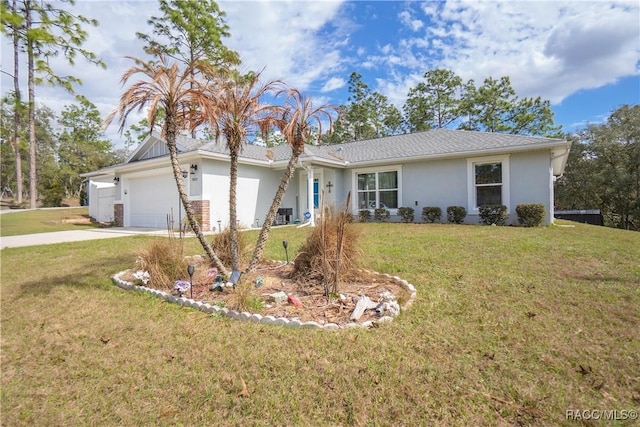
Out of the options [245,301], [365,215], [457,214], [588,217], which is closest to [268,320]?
[245,301]

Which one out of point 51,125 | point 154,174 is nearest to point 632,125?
point 154,174

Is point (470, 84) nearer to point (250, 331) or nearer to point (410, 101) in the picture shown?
point (410, 101)

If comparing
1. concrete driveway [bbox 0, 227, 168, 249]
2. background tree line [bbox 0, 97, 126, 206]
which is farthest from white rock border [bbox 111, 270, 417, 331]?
background tree line [bbox 0, 97, 126, 206]

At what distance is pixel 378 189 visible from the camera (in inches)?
592

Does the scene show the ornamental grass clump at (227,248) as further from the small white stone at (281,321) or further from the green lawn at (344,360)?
the small white stone at (281,321)

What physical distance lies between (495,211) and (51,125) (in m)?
56.2

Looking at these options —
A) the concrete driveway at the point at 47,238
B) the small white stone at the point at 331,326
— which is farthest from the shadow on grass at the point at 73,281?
the concrete driveway at the point at 47,238

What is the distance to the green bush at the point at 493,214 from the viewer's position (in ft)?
39.0

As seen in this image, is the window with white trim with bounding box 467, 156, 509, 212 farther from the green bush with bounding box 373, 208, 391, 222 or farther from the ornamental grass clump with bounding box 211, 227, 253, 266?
the ornamental grass clump with bounding box 211, 227, 253, 266

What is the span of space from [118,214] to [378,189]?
13837 mm

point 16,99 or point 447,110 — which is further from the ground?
point 447,110

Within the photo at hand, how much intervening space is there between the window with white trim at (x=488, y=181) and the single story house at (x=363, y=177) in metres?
0.04

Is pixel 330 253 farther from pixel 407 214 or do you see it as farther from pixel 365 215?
pixel 365 215

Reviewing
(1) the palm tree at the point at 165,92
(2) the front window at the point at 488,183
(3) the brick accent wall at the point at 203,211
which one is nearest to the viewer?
(1) the palm tree at the point at 165,92
